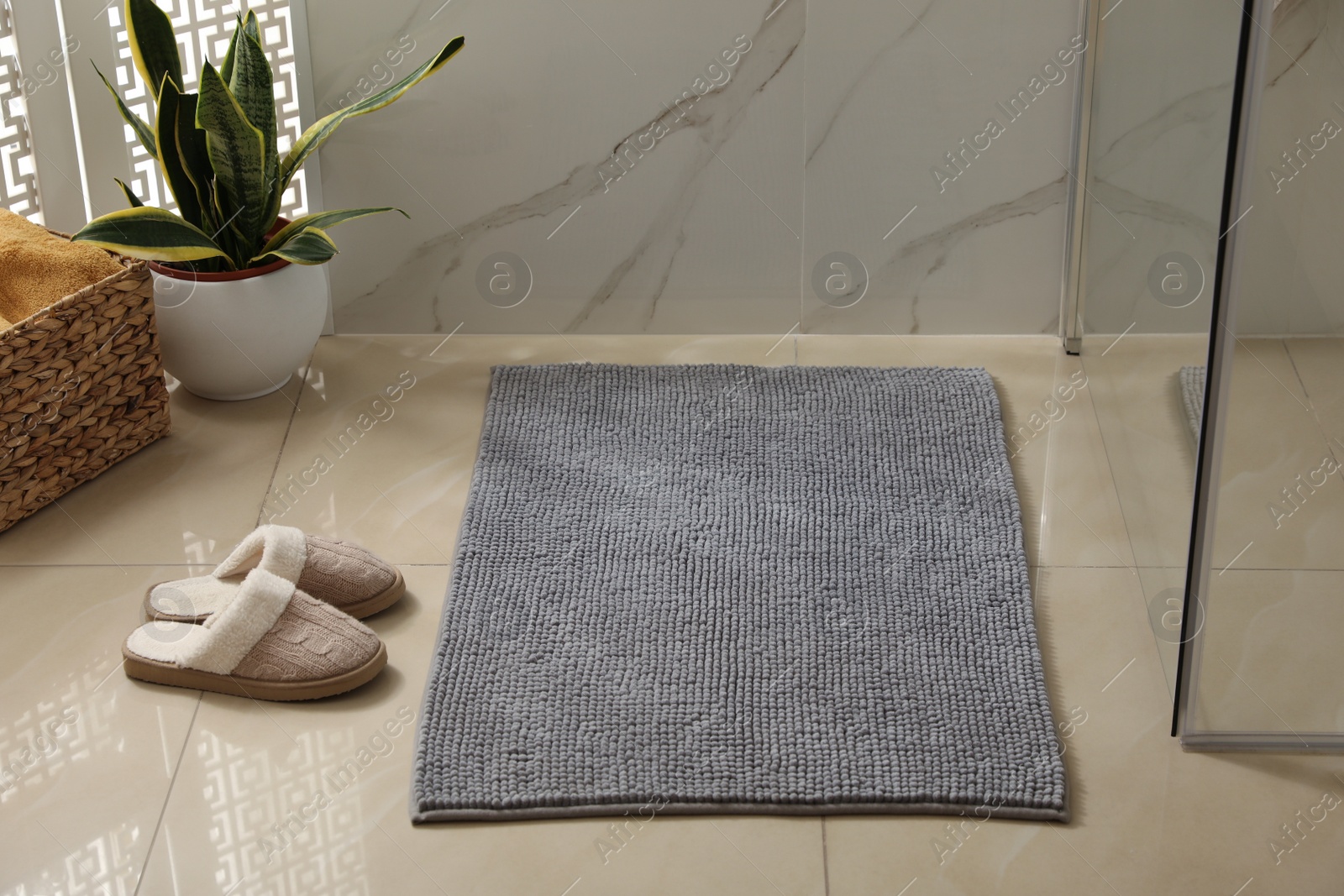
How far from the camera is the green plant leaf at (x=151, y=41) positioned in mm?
1779

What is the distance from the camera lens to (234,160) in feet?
5.92

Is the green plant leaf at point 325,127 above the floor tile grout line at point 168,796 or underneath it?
above

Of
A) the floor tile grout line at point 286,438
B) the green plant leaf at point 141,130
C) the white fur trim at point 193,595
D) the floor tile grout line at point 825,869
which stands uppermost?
the green plant leaf at point 141,130

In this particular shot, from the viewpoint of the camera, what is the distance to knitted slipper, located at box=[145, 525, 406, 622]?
60.4 inches

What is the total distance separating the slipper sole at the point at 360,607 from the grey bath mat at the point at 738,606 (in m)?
0.07

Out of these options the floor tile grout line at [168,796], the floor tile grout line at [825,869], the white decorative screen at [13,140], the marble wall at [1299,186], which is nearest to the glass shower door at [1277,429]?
the marble wall at [1299,186]

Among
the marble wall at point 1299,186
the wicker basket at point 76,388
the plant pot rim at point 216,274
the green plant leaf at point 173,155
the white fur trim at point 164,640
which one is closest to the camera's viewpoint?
the marble wall at point 1299,186

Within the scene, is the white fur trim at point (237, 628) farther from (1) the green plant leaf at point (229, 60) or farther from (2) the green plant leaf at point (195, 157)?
(1) the green plant leaf at point (229, 60)

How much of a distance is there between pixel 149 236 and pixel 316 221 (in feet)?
0.87

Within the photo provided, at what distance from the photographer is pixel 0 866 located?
1.27 meters

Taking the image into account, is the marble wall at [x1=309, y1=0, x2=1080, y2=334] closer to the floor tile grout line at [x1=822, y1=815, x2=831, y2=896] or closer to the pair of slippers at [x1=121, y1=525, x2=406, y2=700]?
the pair of slippers at [x1=121, y1=525, x2=406, y2=700]

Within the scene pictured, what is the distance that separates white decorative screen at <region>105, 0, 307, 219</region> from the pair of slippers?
773 millimetres

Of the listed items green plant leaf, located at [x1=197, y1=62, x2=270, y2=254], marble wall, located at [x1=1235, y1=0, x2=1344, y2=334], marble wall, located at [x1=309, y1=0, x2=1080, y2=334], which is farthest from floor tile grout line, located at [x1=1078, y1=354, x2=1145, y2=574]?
green plant leaf, located at [x1=197, y1=62, x2=270, y2=254]

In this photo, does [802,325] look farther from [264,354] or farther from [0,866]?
[0,866]
